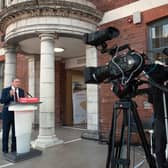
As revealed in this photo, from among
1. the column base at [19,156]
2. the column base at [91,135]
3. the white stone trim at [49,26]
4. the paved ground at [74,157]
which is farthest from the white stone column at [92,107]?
the column base at [19,156]

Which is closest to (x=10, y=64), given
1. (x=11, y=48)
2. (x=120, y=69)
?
(x=11, y=48)

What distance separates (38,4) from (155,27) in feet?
8.74

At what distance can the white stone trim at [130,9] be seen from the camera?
17.2 ft

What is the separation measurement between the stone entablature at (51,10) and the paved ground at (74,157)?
9.85 ft

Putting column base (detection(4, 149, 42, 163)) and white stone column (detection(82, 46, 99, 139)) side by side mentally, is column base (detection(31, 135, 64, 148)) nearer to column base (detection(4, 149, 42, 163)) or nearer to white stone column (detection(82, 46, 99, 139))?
column base (detection(4, 149, 42, 163))

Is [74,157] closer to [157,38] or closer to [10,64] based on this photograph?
[157,38]

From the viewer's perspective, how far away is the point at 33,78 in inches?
342

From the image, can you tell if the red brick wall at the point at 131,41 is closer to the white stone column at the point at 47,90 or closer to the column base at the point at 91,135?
the column base at the point at 91,135

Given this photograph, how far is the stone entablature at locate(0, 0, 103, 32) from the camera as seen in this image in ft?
17.8

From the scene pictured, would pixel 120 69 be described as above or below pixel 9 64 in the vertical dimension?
below

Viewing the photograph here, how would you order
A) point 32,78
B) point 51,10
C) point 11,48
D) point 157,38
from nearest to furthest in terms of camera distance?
point 157,38
point 51,10
point 11,48
point 32,78

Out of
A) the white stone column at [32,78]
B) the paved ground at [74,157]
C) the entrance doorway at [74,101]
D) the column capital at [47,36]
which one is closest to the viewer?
the paved ground at [74,157]

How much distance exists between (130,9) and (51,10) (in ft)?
6.03

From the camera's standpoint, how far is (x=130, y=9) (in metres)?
5.66
